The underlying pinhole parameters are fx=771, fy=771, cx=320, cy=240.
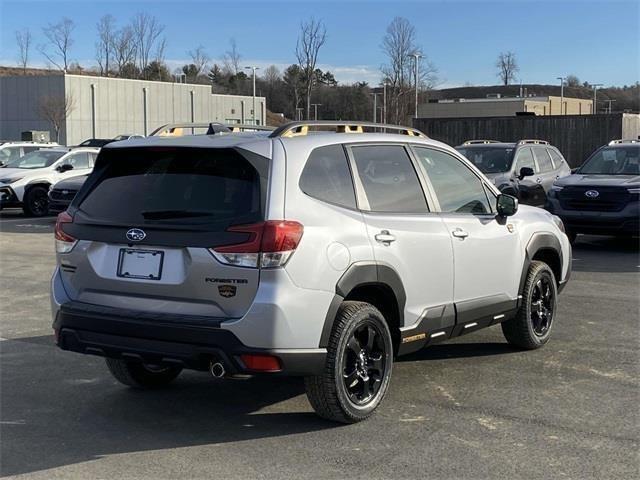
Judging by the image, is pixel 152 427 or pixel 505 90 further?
pixel 505 90

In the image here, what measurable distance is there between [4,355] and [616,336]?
17.9 ft

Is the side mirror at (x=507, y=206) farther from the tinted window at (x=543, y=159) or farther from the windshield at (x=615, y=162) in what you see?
the tinted window at (x=543, y=159)

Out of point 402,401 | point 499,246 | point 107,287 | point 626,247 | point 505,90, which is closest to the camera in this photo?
point 107,287

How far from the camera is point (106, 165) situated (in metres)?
4.94

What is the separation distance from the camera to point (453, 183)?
5.86m

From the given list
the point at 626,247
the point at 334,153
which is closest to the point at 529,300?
the point at 334,153

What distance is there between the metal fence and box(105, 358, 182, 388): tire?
1206 inches

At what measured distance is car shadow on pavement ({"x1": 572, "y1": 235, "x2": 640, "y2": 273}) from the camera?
36.4ft

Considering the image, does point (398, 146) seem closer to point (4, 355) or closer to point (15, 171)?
point (4, 355)

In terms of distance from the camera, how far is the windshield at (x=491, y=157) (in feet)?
49.0

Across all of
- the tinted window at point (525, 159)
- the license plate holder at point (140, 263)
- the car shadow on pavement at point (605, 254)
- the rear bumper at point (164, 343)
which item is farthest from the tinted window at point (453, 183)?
the tinted window at point (525, 159)

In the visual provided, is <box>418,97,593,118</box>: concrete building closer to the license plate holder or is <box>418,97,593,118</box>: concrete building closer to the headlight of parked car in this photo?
the headlight of parked car

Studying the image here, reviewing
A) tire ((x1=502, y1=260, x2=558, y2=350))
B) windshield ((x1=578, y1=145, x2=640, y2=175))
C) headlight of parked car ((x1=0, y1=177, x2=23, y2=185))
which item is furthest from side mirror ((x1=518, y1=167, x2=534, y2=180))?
headlight of parked car ((x1=0, y1=177, x2=23, y2=185))

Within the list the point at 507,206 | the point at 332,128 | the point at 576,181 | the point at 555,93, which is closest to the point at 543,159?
the point at 576,181
